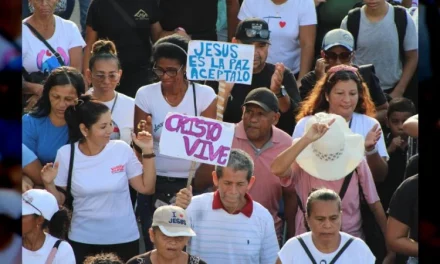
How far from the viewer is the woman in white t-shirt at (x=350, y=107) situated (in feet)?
18.5

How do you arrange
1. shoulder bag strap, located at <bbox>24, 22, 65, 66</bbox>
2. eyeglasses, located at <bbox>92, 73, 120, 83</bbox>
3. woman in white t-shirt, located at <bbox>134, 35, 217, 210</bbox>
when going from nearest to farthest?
1. woman in white t-shirt, located at <bbox>134, 35, 217, 210</bbox>
2. eyeglasses, located at <bbox>92, 73, 120, 83</bbox>
3. shoulder bag strap, located at <bbox>24, 22, 65, 66</bbox>

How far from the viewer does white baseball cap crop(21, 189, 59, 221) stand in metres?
4.80

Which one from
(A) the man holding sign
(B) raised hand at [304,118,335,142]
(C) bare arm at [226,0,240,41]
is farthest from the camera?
(C) bare arm at [226,0,240,41]

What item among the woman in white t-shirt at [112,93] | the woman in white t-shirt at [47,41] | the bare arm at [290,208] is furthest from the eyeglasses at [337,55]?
the woman in white t-shirt at [47,41]

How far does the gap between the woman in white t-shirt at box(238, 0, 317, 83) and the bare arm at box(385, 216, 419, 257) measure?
271 centimetres

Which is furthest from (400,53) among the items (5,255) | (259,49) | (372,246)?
(5,255)

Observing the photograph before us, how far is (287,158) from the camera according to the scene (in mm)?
5125

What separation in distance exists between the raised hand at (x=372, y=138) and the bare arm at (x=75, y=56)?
271 centimetres

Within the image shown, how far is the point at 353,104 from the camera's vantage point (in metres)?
5.71

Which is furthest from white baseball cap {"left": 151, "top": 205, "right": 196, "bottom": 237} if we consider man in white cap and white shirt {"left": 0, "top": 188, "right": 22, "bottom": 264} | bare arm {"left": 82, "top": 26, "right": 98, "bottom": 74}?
man in white cap and white shirt {"left": 0, "top": 188, "right": 22, "bottom": 264}

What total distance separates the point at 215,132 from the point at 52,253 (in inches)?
46.1

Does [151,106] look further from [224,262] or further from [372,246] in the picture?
[372,246]

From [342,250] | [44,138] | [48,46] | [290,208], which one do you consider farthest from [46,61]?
[342,250]

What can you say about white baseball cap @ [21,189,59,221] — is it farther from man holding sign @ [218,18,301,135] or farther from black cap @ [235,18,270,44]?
black cap @ [235,18,270,44]
